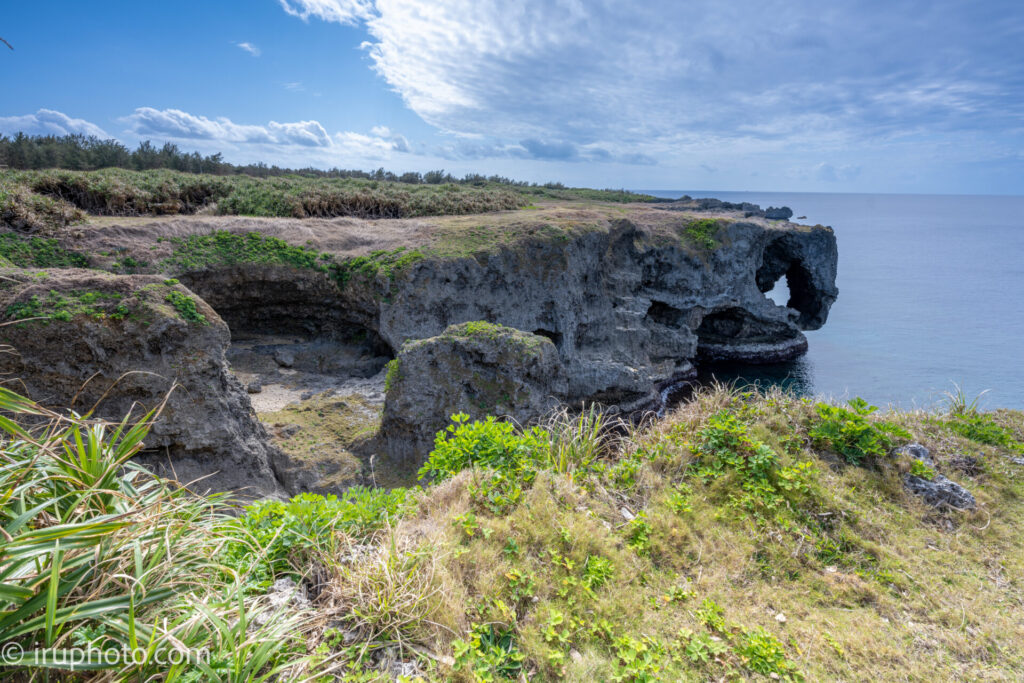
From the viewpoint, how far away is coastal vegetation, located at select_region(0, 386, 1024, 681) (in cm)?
250

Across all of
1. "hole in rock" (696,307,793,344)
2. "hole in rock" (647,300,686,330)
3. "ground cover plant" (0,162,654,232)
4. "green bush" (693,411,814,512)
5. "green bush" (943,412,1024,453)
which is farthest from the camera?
"hole in rock" (696,307,793,344)

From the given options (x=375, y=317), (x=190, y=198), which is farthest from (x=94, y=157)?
(x=375, y=317)

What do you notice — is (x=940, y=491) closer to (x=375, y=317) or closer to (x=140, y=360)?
(x=140, y=360)

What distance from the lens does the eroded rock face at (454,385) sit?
12.9 m

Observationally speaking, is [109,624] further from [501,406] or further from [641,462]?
[501,406]

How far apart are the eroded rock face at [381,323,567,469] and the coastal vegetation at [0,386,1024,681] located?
706 cm

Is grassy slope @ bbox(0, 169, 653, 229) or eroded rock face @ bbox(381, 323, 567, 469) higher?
grassy slope @ bbox(0, 169, 653, 229)

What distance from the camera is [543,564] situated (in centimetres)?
407

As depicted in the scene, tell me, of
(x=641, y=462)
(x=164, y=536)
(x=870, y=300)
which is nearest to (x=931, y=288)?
(x=870, y=300)

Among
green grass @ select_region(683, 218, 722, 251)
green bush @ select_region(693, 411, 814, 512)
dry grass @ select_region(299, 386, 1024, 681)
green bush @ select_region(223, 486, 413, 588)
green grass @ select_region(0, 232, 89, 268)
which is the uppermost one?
green grass @ select_region(683, 218, 722, 251)

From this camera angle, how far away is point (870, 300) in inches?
2007

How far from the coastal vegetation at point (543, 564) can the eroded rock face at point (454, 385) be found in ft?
23.2

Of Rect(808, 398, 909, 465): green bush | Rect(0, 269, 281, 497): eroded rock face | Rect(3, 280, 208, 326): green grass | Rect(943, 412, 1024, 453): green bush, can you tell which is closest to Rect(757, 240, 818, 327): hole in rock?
Rect(943, 412, 1024, 453): green bush

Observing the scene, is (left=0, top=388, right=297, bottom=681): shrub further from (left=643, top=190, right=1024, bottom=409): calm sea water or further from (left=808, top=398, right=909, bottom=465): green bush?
(left=643, top=190, right=1024, bottom=409): calm sea water
